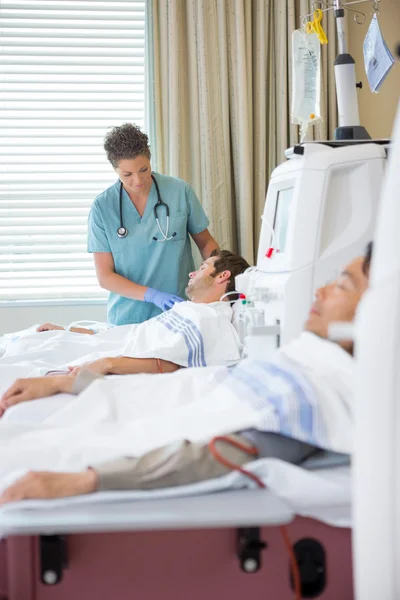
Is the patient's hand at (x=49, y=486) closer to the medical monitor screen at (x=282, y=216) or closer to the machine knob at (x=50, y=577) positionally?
the machine knob at (x=50, y=577)

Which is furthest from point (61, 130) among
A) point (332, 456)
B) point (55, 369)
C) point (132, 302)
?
point (332, 456)

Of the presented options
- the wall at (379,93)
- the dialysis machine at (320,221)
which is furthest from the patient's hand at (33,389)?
the wall at (379,93)

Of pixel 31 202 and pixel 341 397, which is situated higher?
pixel 31 202

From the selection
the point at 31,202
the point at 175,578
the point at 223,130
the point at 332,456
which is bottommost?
the point at 175,578

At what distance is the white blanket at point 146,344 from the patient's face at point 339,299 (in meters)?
0.79

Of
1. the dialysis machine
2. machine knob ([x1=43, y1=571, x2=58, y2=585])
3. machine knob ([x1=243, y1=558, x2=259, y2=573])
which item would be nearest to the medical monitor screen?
the dialysis machine

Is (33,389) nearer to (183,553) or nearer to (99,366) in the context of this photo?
(99,366)

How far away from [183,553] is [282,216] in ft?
3.09

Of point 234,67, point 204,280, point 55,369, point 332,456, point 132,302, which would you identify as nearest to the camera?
point 332,456

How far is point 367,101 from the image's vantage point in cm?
355

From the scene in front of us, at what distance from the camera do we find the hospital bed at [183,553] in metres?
1.11

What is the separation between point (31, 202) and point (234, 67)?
113cm

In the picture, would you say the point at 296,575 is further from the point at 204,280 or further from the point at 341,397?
the point at 204,280

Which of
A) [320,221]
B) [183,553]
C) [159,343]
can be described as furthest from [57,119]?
[183,553]
